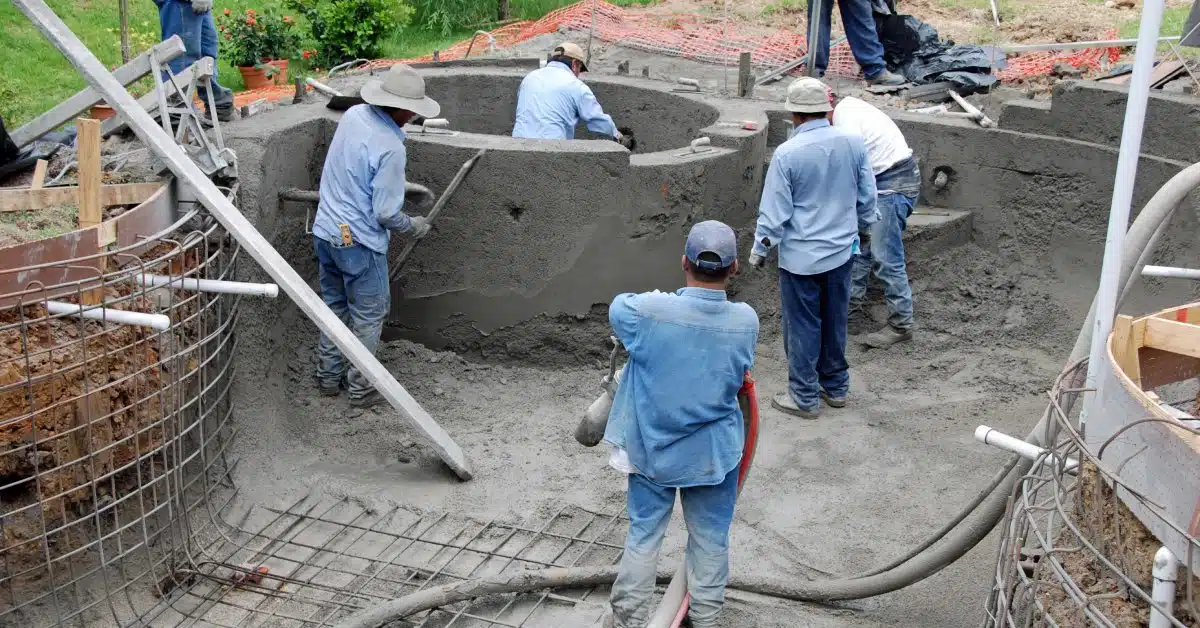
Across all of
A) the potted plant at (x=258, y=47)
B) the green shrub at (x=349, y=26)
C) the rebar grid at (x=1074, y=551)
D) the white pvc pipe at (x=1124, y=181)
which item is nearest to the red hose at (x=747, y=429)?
the rebar grid at (x=1074, y=551)

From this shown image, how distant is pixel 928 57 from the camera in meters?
9.48

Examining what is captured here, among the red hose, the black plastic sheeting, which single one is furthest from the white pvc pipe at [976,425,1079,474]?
the black plastic sheeting

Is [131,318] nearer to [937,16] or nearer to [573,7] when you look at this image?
[573,7]

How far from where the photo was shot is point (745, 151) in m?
7.09

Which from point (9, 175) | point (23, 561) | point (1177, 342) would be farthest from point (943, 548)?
point (9, 175)

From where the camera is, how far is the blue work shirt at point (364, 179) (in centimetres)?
596

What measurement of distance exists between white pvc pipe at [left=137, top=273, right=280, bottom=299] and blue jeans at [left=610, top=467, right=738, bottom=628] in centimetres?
156

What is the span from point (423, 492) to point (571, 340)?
167 cm

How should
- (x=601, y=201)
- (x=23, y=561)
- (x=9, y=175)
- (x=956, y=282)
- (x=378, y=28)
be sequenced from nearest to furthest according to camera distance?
(x=23, y=561), (x=9, y=175), (x=601, y=201), (x=956, y=282), (x=378, y=28)

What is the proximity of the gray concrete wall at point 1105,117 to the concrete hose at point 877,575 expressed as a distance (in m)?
3.10

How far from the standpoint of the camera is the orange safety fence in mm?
9617

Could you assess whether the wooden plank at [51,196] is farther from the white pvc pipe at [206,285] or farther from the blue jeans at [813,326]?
the blue jeans at [813,326]

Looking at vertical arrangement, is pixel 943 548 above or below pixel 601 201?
below

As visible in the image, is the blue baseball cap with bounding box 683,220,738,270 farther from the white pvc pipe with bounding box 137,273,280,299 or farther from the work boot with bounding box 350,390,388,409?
the work boot with bounding box 350,390,388,409
